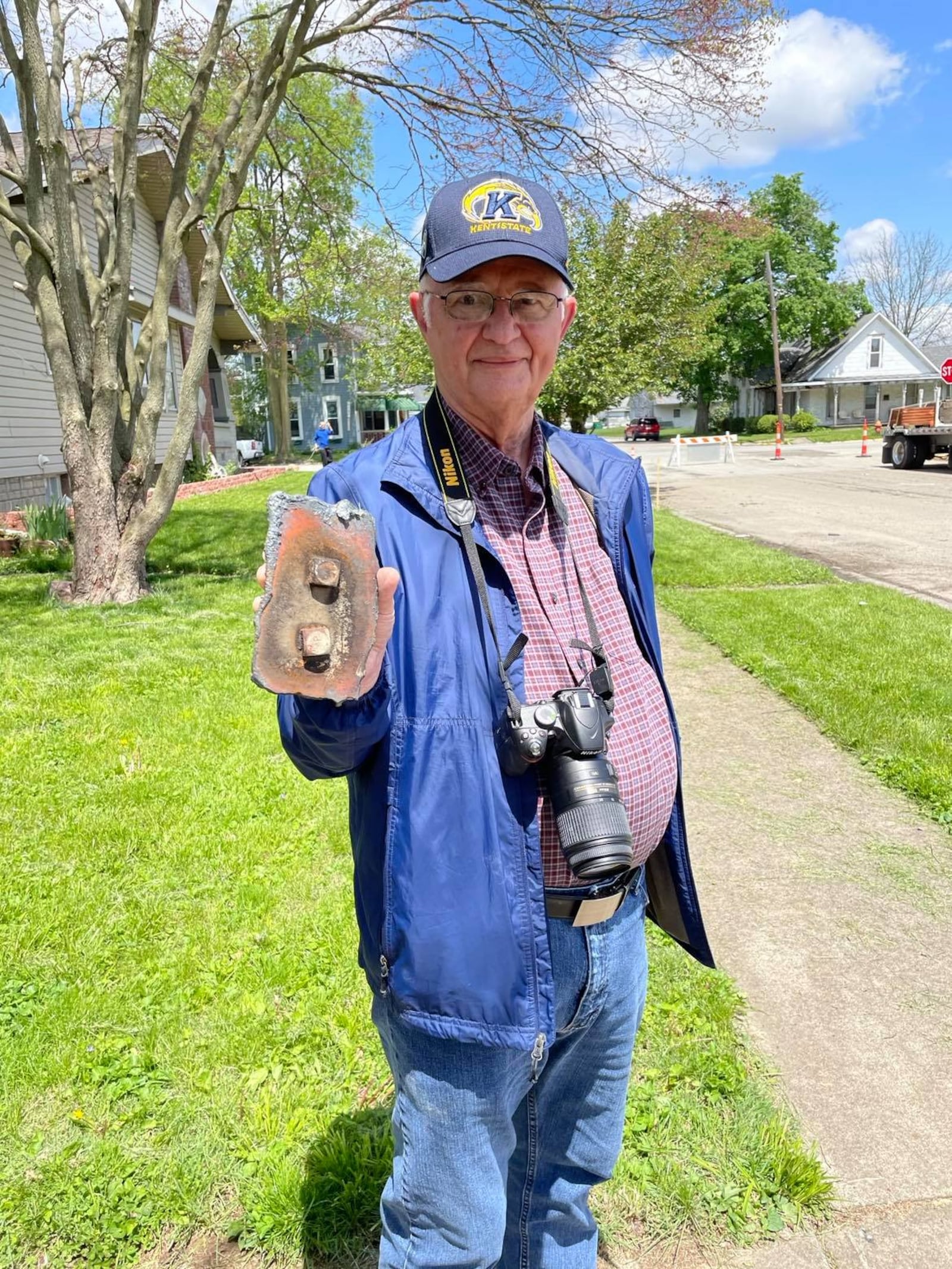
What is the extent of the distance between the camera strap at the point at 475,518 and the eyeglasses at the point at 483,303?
15 cm

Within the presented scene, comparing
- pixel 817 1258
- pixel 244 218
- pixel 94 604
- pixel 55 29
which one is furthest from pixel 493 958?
pixel 244 218

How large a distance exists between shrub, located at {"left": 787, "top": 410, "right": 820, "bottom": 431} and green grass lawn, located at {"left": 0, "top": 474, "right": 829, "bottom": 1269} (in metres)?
50.2

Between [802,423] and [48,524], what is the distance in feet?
151

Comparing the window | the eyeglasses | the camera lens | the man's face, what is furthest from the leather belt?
the window

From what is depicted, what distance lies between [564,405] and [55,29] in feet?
26.7

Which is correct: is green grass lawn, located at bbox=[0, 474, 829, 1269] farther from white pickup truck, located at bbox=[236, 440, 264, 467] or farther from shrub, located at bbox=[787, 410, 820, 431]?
shrub, located at bbox=[787, 410, 820, 431]

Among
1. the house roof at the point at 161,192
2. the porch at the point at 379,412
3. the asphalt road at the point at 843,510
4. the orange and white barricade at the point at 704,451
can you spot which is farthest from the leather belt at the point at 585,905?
the porch at the point at 379,412

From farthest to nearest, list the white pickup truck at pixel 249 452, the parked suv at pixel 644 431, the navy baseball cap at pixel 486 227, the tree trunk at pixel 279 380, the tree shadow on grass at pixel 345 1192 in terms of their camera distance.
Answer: the parked suv at pixel 644 431 → the white pickup truck at pixel 249 452 → the tree trunk at pixel 279 380 → the tree shadow on grass at pixel 345 1192 → the navy baseball cap at pixel 486 227

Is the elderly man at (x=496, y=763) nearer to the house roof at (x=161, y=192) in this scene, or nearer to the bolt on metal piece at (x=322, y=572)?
the bolt on metal piece at (x=322, y=572)

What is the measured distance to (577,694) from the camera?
1.38 meters

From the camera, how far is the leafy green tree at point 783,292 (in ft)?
169

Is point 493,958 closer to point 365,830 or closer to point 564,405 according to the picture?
point 365,830

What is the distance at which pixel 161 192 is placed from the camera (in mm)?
19422

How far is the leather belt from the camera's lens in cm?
148
